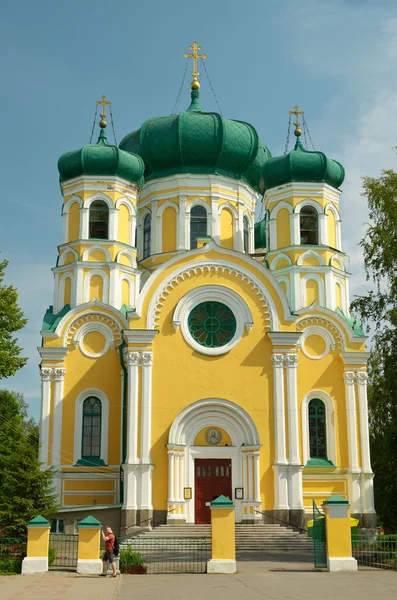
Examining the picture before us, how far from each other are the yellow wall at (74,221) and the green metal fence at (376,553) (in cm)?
1524

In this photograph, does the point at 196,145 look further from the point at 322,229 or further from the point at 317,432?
the point at 317,432

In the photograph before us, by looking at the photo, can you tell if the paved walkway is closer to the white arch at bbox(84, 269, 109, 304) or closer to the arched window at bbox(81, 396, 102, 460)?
the arched window at bbox(81, 396, 102, 460)

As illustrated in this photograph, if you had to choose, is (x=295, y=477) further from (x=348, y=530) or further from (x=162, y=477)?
(x=348, y=530)

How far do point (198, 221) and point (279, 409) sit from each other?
9.14 metres

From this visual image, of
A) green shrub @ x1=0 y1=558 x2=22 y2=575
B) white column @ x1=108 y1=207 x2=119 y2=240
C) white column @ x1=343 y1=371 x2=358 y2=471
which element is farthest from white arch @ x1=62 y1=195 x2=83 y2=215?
green shrub @ x1=0 y1=558 x2=22 y2=575

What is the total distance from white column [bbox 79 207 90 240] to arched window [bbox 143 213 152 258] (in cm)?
375

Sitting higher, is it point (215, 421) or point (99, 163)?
point (99, 163)

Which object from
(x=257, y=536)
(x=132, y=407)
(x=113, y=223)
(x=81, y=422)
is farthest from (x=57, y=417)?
(x=257, y=536)

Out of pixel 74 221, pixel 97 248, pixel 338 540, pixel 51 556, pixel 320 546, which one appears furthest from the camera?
pixel 74 221

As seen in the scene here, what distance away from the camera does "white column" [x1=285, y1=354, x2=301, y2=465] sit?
2581 centimetres

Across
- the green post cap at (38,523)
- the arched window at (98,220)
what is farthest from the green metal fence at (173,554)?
the arched window at (98,220)

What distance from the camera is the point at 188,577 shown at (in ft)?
56.2

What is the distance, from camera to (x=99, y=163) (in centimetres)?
2953

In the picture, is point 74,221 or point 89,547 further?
point 74,221
